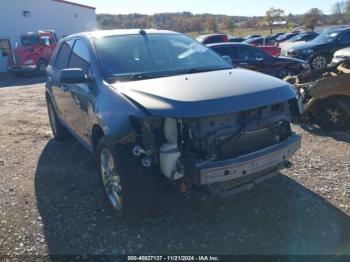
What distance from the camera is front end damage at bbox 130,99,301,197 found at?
297 cm

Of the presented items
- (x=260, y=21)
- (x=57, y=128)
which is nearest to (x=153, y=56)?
(x=57, y=128)

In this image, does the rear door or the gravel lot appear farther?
the rear door

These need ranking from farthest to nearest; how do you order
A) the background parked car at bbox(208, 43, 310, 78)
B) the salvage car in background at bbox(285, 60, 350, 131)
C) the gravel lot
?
the background parked car at bbox(208, 43, 310, 78)
the salvage car in background at bbox(285, 60, 350, 131)
the gravel lot

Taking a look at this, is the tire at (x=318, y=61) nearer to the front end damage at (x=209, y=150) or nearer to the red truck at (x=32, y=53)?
the front end damage at (x=209, y=150)

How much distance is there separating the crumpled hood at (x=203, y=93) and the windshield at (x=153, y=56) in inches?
13.7

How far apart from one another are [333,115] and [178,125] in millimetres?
4109

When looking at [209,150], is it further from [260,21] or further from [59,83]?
[260,21]

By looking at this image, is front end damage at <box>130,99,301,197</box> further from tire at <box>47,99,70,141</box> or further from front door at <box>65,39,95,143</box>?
tire at <box>47,99,70,141</box>

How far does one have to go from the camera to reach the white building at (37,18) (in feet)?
79.4

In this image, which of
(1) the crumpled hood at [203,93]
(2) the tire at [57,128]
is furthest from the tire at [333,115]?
(2) the tire at [57,128]

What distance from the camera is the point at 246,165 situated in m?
3.05

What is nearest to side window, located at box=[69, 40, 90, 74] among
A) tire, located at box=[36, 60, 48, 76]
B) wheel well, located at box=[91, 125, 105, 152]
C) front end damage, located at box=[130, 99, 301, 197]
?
wheel well, located at box=[91, 125, 105, 152]

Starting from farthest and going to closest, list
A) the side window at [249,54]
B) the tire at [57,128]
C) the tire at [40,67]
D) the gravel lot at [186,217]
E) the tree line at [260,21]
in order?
the tree line at [260,21] < the tire at [40,67] < the side window at [249,54] < the tire at [57,128] < the gravel lot at [186,217]

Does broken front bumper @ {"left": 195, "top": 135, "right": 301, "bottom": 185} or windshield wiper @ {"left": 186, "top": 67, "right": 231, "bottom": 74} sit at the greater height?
windshield wiper @ {"left": 186, "top": 67, "right": 231, "bottom": 74}
